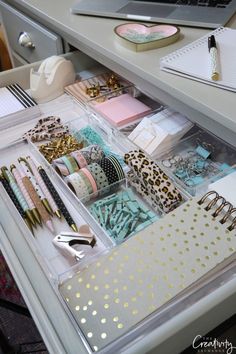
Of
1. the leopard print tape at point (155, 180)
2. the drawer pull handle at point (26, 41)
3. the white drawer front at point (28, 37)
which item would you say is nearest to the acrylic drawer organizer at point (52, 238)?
the leopard print tape at point (155, 180)

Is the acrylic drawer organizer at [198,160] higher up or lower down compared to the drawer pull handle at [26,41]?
lower down

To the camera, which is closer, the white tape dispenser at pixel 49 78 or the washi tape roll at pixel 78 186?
the washi tape roll at pixel 78 186

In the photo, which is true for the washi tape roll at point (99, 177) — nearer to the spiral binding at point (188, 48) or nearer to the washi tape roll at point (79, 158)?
the washi tape roll at point (79, 158)

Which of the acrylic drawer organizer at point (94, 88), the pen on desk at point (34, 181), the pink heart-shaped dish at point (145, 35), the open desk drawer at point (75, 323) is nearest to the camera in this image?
the open desk drawer at point (75, 323)

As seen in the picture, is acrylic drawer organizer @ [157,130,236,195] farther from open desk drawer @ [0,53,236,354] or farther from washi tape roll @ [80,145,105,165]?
open desk drawer @ [0,53,236,354]

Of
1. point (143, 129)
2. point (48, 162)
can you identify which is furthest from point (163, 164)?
point (48, 162)

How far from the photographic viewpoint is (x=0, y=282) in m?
1.11

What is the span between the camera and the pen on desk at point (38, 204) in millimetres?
564

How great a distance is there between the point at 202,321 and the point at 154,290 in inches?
2.7

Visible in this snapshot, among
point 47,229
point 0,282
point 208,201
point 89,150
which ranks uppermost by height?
point 0,282

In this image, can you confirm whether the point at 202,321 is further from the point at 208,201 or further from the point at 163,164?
the point at 163,164

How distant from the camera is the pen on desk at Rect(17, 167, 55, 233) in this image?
0.56 meters

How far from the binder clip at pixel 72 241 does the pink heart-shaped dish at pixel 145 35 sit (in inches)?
16.7

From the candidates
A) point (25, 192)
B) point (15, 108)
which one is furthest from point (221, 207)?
point (15, 108)
